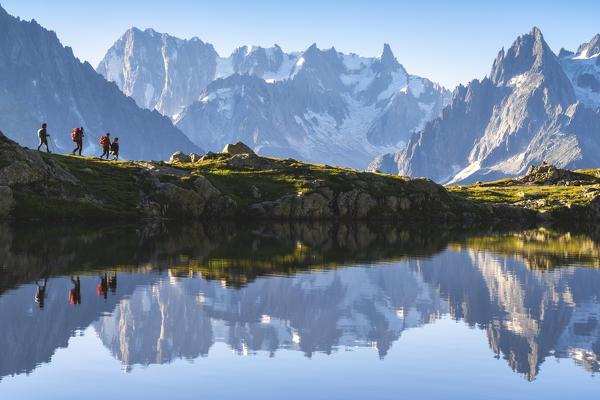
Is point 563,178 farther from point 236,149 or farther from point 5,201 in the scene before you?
point 5,201

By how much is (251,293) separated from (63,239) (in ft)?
102

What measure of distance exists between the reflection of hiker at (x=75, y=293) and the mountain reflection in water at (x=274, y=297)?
138mm

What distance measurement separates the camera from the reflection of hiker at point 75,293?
3153 cm

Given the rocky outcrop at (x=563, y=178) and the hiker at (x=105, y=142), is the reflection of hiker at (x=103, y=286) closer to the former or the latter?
the hiker at (x=105, y=142)

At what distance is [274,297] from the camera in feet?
114

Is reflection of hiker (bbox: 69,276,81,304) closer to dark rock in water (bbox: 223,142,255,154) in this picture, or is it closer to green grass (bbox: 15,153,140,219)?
green grass (bbox: 15,153,140,219)

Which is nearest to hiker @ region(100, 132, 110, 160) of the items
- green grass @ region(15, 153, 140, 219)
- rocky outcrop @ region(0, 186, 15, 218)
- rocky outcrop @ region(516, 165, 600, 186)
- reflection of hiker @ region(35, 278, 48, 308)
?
green grass @ region(15, 153, 140, 219)

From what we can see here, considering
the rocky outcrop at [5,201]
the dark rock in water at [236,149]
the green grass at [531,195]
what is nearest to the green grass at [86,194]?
the rocky outcrop at [5,201]

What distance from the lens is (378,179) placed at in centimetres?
13650

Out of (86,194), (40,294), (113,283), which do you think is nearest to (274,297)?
(113,283)

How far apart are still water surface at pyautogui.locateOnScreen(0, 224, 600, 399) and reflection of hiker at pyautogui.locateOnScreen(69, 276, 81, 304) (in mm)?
94

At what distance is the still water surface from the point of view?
21.1 metres

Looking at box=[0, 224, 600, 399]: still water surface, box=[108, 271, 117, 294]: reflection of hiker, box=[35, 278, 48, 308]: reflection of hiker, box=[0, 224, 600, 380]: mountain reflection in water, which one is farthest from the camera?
box=[108, 271, 117, 294]: reflection of hiker

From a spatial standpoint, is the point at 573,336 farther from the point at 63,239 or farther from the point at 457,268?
the point at 63,239
